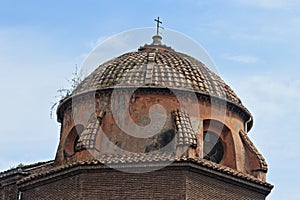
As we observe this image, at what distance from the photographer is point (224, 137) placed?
22.8 meters

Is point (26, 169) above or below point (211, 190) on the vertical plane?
above

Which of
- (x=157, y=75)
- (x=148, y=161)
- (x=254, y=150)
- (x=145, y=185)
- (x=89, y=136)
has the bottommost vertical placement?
(x=145, y=185)

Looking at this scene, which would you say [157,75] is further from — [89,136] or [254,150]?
[254,150]

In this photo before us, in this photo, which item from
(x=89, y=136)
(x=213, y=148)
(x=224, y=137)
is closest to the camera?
(x=89, y=136)

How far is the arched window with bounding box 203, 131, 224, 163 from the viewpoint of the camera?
22781 mm

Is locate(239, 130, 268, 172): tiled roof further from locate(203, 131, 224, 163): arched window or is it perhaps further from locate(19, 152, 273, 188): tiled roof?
locate(19, 152, 273, 188): tiled roof

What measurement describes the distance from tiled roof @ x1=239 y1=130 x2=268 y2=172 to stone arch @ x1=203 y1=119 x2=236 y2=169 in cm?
59

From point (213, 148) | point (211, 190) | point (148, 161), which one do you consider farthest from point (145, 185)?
point (213, 148)

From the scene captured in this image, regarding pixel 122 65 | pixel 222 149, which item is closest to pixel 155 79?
pixel 122 65

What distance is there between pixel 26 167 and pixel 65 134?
2.62 m

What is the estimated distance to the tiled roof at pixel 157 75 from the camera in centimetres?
2236

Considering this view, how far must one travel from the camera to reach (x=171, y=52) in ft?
79.8

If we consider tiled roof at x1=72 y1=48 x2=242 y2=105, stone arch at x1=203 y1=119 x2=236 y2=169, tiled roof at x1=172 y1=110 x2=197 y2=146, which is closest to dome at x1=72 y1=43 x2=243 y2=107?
tiled roof at x1=72 y1=48 x2=242 y2=105

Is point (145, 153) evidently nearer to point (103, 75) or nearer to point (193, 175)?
point (193, 175)
